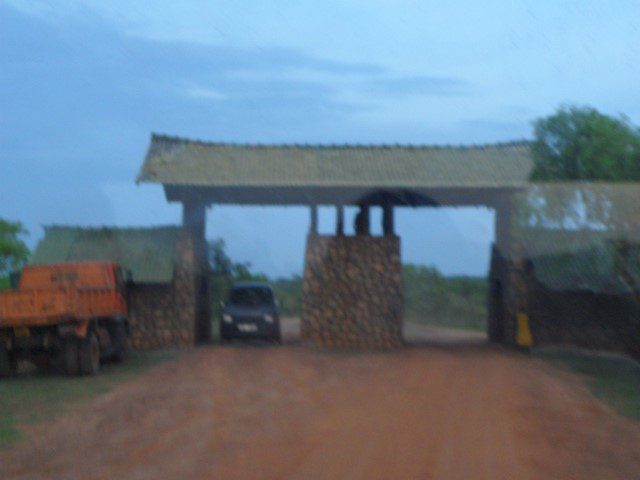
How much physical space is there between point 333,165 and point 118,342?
860 cm

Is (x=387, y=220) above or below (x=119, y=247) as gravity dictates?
above

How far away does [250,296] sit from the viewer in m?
29.0

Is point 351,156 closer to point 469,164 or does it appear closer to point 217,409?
point 469,164

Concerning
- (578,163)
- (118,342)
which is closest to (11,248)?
(118,342)

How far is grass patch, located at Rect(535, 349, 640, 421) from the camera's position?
52.1 feet

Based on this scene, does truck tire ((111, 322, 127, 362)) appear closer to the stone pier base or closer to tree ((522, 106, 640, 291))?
the stone pier base

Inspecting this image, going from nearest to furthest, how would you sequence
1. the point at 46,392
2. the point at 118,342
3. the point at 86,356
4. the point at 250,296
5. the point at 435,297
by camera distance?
the point at 46,392, the point at 86,356, the point at 118,342, the point at 250,296, the point at 435,297

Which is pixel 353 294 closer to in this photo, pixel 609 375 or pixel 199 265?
pixel 199 265

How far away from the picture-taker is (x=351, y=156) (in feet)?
93.8

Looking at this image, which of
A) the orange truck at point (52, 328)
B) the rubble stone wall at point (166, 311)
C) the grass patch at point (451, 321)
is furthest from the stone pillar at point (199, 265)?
the grass patch at point (451, 321)

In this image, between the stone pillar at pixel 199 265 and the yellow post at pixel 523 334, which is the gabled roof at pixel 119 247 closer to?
the stone pillar at pixel 199 265

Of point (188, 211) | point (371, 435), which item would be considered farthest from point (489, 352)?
point (371, 435)

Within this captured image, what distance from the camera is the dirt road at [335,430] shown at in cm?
961

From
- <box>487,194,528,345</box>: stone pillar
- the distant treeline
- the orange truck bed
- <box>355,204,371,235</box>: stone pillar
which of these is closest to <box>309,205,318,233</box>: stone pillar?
<box>355,204,371,235</box>: stone pillar
